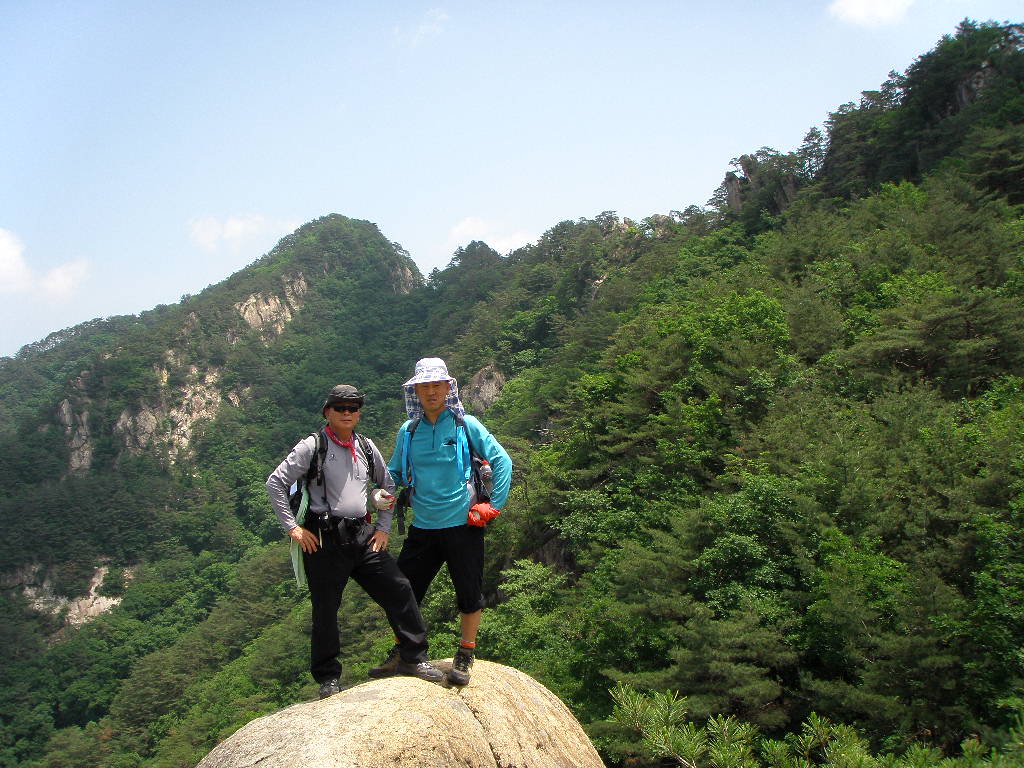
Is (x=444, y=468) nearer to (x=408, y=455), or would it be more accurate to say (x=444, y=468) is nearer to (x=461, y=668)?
(x=408, y=455)

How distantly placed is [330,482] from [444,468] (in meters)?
0.67

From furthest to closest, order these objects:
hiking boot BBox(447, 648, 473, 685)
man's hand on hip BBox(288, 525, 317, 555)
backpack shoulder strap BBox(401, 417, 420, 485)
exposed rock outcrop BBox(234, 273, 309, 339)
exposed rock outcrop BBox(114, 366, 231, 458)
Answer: exposed rock outcrop BBox(234, 273, 309, 339), exposed rock outcrop BBox(114, 366, 231, 458), backpack shoulder strap BBox(401, 417, 420, 485), hiking boot BBox(447, 648, 473, 685), man's hand on hip BBox(288, 525, 317, 555)

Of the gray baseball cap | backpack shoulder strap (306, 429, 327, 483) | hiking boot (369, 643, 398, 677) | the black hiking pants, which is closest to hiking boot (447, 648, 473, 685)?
the black hiking pants

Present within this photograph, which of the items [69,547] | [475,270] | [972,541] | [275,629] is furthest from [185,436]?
[972,541]

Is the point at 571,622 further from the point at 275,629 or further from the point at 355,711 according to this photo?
the point at 275,629

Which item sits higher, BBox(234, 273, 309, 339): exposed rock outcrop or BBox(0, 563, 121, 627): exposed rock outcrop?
BBox(234, 273, 309, 339): exposed rock outcrop

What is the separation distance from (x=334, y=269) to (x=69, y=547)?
80.7m

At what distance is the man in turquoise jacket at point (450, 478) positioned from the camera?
404 centimetres

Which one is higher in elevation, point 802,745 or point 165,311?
point 165,311

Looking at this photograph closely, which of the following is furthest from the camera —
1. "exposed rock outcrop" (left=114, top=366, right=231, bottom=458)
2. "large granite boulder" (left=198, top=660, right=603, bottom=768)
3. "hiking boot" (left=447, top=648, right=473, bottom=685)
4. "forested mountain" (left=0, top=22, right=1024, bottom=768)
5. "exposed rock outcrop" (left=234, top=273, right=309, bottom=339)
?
"exposed rock outcrop" (left=234, top=273, right=309, bottom=339)

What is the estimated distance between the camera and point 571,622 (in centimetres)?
1401

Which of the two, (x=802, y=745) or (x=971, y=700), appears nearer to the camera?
(x=802, y=745)

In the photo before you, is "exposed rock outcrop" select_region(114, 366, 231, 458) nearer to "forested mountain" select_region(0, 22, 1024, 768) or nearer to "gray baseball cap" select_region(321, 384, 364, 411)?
"forested mountain" select_region(0, 22, 1024, 768)

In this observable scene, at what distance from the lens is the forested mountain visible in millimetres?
8181
